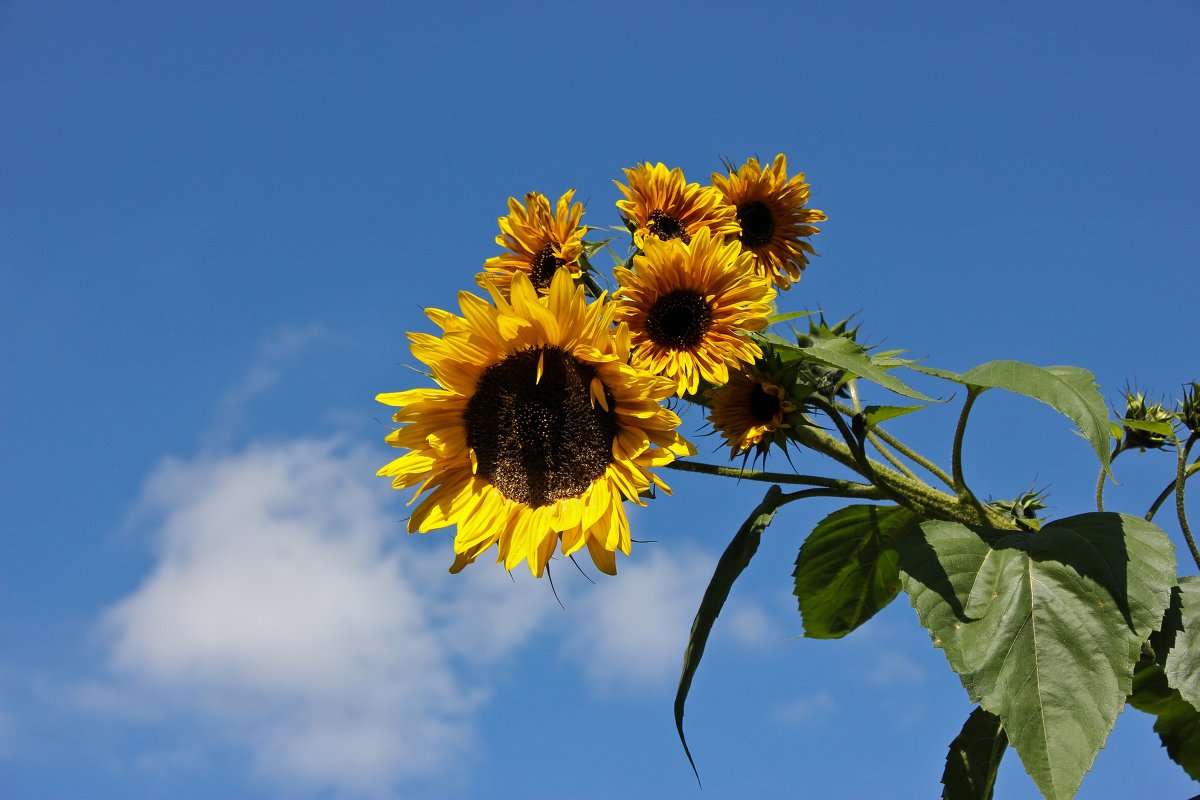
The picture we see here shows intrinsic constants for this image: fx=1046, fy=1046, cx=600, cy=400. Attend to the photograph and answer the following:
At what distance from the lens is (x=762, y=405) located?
238 centimetres

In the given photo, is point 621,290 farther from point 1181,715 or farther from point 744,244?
point 1181,715

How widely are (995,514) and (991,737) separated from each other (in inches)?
26.4

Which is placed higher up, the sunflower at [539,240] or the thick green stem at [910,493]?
the sunflower at [539,240]

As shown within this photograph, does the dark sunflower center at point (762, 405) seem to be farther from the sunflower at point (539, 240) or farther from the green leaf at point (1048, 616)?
the sunflower at point (539, 240)

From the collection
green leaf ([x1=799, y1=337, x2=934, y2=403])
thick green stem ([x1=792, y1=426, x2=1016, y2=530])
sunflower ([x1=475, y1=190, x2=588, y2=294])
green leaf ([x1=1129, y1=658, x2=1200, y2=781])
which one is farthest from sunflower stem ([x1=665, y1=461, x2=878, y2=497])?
green leaf ([x1=1129, y1=658, x2=1200, y2=781])

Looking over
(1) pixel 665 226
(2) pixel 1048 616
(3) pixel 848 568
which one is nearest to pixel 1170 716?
(3) pixel 848 568

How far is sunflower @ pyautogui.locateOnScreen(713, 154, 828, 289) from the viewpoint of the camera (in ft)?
→ 9.86

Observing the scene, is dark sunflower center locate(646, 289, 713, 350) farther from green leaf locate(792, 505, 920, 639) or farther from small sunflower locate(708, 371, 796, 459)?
green leaf locate(792, 505, 920, 639)

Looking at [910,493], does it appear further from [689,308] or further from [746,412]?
[689,308]

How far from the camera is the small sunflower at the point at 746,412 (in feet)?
7.69

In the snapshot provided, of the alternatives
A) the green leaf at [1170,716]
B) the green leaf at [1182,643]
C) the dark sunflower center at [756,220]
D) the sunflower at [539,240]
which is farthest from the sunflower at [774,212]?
the green leaf at [1170,716]

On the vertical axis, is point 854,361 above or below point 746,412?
below

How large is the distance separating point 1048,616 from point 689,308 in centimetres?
98

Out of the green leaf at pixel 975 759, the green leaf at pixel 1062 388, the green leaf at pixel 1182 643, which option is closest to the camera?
the green leaf at pixel 1062 388
